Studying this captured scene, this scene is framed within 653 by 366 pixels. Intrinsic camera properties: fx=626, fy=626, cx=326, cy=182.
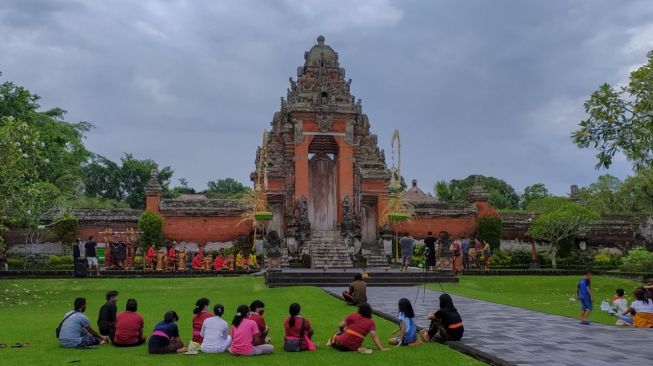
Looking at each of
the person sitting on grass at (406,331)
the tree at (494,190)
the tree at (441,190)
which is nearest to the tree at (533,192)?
the tree at (494,190)

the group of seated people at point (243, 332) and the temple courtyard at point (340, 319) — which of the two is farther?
the group of seated people at point (243, 332)

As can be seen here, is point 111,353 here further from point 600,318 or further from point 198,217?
point 198,217

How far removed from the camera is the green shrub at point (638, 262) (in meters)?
26.7

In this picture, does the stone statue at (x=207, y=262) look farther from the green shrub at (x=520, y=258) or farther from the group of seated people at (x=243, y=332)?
the group of seated people at (x=243, y=332)

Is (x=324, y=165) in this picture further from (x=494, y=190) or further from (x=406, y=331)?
(x=494, y=190)

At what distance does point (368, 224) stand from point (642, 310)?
18011 mm

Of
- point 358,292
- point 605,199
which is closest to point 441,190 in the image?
point 605,199

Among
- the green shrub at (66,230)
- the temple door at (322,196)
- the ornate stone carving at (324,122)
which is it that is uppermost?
the ornate stone carving at (324,122)

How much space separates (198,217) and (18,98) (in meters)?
11.3

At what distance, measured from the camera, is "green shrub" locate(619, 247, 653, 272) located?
1052 inches

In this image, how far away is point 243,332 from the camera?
8.95 m

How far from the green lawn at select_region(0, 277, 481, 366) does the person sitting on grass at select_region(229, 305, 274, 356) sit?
158 millimetres

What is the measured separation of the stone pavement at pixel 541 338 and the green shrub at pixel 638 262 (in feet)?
48.9

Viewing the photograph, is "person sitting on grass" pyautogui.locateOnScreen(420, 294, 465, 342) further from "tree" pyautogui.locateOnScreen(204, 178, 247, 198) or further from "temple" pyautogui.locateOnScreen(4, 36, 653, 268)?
"tree" pyautogui.locateOnScreen(204, 178, 247, 198)
